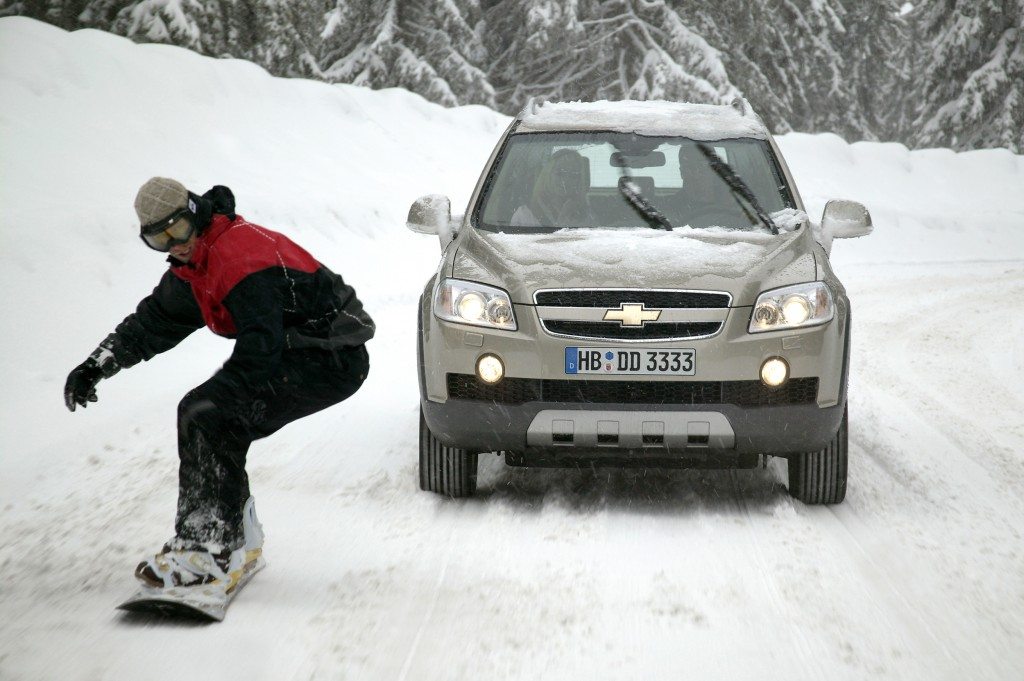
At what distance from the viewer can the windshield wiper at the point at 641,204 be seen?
4.98m

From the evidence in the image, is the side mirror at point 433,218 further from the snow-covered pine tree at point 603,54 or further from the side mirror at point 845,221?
the snow-covered pine tree at point 603,54

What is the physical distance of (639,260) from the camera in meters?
4.39

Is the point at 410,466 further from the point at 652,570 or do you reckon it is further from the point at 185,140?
the point at 185,140

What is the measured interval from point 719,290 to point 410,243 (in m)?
10.3

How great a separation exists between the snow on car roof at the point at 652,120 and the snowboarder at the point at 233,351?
2.27 m

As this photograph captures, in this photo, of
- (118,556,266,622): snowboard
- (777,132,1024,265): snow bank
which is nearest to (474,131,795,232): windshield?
(118,556,266,622): snowboard

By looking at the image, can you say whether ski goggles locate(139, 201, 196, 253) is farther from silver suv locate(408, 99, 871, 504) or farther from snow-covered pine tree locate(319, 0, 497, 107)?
snow-covered pine tree locate(319, 0, 497, 107)

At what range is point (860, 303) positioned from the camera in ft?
40.9

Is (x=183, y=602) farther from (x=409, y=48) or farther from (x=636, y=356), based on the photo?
(x=409, y=48)

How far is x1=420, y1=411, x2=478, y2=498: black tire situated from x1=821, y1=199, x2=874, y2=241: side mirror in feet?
6.57

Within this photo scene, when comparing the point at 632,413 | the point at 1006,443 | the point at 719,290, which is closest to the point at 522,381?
the point at 632,413

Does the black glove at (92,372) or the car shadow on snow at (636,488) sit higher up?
the black glove at (92,372)

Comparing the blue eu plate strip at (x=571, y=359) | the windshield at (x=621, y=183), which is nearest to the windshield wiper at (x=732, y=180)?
the windshield at (x=621, y=183)

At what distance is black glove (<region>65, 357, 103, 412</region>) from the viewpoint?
362 cm
